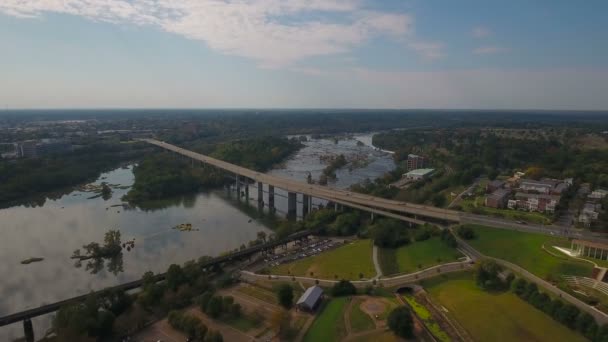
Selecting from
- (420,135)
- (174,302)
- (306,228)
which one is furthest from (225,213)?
(420,135)

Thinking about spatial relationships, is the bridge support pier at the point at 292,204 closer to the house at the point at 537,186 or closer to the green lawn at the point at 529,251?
the green lawn at the point at 529,251

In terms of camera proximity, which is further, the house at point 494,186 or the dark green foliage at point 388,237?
the house at point 494,186

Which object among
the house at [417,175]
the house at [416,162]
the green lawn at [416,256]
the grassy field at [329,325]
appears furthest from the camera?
the house at [416,162]

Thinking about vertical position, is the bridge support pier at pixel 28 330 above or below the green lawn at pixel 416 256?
below

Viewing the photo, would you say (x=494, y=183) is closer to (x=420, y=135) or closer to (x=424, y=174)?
(x=424, y=174)

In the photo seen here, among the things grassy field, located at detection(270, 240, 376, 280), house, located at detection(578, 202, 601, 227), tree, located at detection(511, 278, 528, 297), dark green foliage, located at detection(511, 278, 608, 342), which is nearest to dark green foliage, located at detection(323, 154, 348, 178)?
grassy field, located at detection(270, 240, 376, 280)

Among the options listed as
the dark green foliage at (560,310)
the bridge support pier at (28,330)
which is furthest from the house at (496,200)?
the bridge support pier at (28,330)

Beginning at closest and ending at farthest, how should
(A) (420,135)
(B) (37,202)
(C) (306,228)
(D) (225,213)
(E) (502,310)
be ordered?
(E) (502,310)
(C) (306,228)
(D) (225,213)
(B) (37,202)
(A) (420,135)
